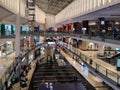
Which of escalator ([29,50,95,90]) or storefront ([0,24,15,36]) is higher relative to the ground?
storefront ([0,24,15,36])

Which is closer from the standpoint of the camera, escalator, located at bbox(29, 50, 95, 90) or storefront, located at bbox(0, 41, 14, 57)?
escalator, located at bbox(29, 50, 95, 90)

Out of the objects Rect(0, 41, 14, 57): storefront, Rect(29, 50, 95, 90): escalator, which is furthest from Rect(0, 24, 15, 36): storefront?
Rect(29, 50, 95, 90): escalator

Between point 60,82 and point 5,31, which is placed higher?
point 5,31

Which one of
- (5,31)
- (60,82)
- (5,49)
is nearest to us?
(60,82)

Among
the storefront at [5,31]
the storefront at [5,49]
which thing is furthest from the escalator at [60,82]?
the storefront at [5,49]

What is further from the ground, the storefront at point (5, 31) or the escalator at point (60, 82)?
the storefront at point (5, 31)

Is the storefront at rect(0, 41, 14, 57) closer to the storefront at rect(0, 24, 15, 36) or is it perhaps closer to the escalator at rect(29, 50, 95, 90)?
the storefront at rect(0, 24, 15, 36)

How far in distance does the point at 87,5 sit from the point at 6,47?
19.0 meters

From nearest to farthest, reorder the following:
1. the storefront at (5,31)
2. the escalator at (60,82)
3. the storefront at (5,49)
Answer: the escalator at (60,82), the storefront at (5,31), the storefront at (5,49)

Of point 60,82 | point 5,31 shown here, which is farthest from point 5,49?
point 60,82

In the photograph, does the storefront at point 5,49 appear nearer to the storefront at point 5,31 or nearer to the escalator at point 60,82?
the storefront at point 5,31

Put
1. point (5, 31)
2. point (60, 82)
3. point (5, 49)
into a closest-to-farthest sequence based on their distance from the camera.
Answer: point (60, 82) < point (5, 31) < point (5, 49)

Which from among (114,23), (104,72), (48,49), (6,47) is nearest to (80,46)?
(48,49)

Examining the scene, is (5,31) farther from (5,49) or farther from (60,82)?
(5,49)
